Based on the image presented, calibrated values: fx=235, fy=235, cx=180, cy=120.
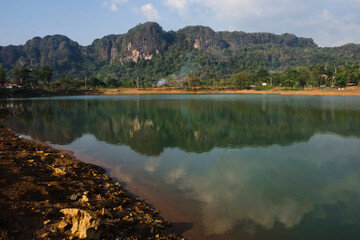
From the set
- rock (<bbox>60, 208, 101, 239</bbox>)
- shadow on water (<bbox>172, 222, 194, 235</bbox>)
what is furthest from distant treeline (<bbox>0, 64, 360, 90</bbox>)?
rock (<bbox>60, 208, 101, 239</bbox>)

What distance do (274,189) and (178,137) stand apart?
29.7ft

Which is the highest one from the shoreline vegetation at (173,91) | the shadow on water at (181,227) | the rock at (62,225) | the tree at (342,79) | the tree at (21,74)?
the tree at (21,74)

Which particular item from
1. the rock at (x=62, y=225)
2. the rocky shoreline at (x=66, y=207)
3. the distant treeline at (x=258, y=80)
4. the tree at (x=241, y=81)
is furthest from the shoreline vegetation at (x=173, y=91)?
the rock at (x=62, y=225)

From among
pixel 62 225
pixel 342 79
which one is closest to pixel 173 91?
pixel 342 79

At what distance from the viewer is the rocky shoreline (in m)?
4.13

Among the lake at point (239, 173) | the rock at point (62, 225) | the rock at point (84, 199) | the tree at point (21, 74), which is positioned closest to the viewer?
the rock at point (62, 225)

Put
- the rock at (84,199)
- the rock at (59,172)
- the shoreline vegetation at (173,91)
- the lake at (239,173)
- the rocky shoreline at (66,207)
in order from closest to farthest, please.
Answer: the rocky shoreline at (66,207) → the rock at (84,199) → the lake at (239,173) → the rock at (59,172) → the shoreline vegetation at (173,91)

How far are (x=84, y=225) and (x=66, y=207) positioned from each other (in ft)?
4.22

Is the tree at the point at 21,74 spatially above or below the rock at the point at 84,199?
above

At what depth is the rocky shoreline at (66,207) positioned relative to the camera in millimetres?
4133

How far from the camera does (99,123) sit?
22.2 meters

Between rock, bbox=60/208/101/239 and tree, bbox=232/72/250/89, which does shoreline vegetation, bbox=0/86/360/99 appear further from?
rock, bbox=60/208/101/239

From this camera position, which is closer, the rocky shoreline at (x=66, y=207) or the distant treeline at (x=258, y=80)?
the rocky shoreline at (x=66, y=207)

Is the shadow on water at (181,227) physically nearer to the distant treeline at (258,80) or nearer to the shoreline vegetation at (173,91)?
the shoreline vegetation at (173,91)
